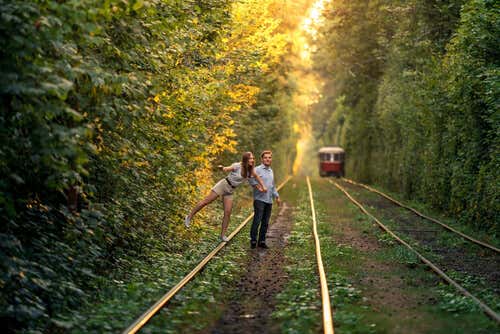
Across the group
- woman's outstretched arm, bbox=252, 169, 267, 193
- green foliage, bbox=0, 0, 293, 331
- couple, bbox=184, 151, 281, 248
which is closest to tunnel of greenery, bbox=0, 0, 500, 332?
green foliage, bbox=0, 0, 293, 331

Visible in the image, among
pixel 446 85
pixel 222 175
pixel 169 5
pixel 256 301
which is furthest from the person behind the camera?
pixel 222 175

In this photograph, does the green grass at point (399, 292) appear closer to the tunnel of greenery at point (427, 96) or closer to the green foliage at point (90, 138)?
the green foliage at point (90, 138)

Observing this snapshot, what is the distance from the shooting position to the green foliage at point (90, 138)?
266 inches

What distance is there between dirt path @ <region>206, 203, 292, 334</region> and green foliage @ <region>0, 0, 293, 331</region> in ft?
5.68

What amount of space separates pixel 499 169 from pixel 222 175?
11.8 meters

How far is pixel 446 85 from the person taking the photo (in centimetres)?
2145

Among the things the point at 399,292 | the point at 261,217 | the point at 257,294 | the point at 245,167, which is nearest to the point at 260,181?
the point at 245,167

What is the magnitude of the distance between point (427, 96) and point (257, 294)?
54.1 ft

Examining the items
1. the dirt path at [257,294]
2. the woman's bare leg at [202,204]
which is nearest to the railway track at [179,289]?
the dirt path at [257,294]

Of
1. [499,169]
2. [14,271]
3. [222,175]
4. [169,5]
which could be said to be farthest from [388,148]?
[14,271]

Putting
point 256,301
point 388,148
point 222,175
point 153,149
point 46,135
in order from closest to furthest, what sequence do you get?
1. point 46,135
2. point 256,301
3. point 153,149
4. point 222,175
5. point 388,148

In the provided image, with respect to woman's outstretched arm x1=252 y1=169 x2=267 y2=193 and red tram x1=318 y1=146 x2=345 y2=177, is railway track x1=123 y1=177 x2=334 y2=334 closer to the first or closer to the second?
woman's outstretched arm x1=252 y1=169 x2=267 y2=193

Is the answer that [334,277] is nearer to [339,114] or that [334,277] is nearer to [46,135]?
[46,135]

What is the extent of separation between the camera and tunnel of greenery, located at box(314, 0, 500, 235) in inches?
663
